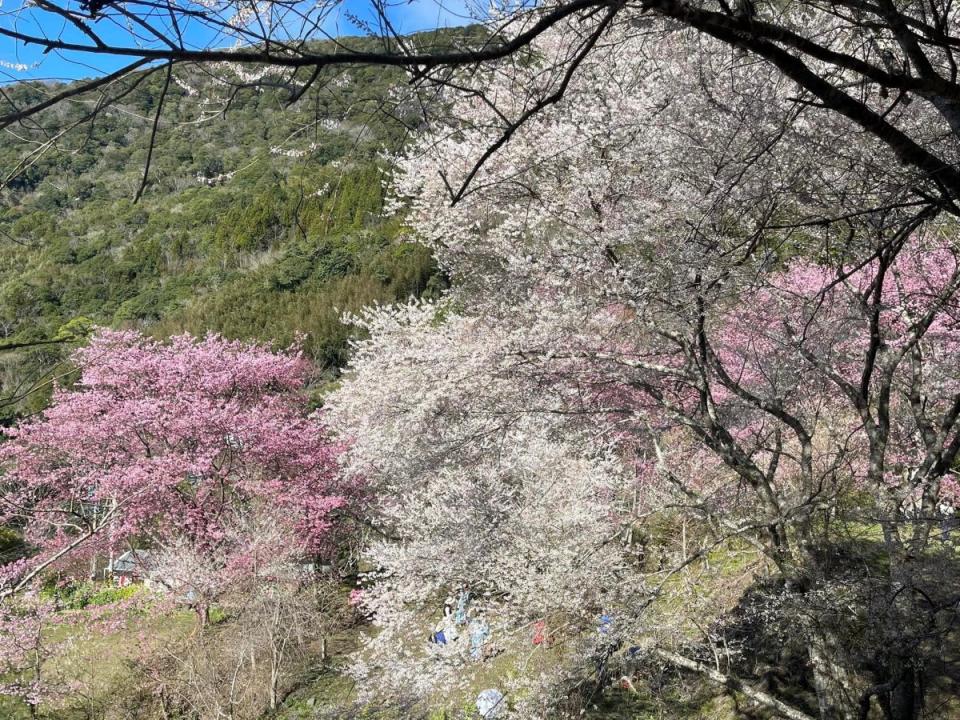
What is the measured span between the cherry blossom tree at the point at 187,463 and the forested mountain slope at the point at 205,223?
5.00 ft

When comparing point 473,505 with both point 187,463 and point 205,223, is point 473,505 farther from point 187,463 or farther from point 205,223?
point 205,223

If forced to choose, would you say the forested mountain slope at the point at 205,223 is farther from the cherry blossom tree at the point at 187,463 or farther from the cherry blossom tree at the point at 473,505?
the cherry blossom tree at the point at 473,505

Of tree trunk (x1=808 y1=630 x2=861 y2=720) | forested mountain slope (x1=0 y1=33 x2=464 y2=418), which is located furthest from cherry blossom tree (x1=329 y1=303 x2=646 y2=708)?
forested mountain slope (x1=0 y1=33 x2=464 y2=418)

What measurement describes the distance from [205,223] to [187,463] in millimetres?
58504

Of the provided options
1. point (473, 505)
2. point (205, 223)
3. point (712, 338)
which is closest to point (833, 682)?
point (712, 338)

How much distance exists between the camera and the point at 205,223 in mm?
64688

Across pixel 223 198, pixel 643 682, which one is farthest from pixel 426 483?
pixel 223 198

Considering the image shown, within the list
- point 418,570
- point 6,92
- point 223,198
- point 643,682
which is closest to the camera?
point 6,92

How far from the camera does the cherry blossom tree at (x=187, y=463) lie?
11039mm

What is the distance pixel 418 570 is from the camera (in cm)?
909

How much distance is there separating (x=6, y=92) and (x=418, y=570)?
27.5ft

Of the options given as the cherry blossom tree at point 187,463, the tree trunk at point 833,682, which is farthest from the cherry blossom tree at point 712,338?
the cherry blossom tree at point 187,463

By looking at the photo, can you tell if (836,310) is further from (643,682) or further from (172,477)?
(172,477)

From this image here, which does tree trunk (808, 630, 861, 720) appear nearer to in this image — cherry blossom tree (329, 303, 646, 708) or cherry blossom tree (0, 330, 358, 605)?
cherry blossom tree (329, 303, 646, 708)
